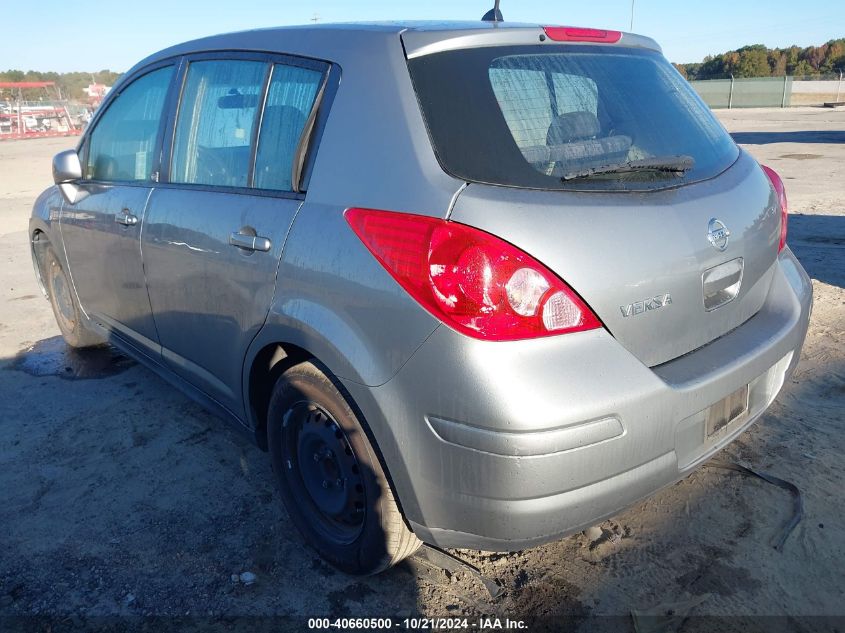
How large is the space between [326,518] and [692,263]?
153 cm

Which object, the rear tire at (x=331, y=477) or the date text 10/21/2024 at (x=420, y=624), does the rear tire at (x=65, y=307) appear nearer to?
the rear tire at (x=331, y=477)

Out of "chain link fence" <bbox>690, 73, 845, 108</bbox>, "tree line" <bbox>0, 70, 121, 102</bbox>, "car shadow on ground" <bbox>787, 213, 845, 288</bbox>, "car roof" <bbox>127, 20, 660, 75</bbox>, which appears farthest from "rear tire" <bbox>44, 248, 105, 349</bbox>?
"tree line" <bbox>0, 70, 121, 102</bbox>

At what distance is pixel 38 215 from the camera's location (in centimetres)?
444

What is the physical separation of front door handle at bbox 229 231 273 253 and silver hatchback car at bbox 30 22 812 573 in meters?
0.01

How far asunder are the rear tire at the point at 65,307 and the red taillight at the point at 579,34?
334 cm

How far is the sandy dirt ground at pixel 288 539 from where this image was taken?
224cm

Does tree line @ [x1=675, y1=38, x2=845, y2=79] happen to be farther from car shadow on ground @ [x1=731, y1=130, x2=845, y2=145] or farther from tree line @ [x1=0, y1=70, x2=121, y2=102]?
tree line @ [x1=0, y1=70, x2=121, y2=102]

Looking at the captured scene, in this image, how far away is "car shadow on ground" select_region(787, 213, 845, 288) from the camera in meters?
5.62

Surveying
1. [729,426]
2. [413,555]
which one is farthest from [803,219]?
[413,555]

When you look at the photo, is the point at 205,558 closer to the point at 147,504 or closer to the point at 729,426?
the point at 147,504

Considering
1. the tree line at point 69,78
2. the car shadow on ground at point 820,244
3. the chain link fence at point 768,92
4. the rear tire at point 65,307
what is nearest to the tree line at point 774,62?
the chain link fence at point 768,92

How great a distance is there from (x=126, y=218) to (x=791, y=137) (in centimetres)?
2041

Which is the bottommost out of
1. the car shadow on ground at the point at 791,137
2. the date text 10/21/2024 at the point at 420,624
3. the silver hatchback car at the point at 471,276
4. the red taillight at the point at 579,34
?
the car shadow on ground at the point at 791,137

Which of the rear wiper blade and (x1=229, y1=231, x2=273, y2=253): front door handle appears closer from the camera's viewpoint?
the rear wiper blade
